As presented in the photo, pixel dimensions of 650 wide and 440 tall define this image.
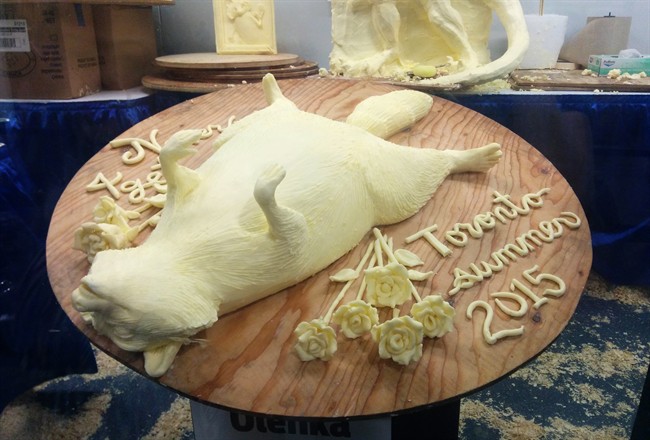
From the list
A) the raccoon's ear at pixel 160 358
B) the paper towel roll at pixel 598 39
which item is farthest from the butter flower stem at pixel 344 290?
the paper towel roll at pixel 598 39

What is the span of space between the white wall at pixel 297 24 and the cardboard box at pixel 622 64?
174mm

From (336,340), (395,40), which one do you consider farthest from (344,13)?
(336,340)

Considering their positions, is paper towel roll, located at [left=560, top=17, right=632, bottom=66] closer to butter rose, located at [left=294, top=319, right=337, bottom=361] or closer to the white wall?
the white wall

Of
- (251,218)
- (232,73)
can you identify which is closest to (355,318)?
(251,218)

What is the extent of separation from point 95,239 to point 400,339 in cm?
53

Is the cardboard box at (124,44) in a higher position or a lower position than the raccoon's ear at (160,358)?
higher

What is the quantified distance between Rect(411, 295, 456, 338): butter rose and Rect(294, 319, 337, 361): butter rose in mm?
137

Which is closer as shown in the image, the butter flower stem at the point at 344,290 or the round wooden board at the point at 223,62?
the butter flower stem at the point at 344,290

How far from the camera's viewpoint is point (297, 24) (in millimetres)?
2432

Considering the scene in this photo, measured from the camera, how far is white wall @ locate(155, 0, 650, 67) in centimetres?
228

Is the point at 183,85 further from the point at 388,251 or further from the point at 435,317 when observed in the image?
the point at 435,317

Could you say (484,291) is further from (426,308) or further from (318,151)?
(318,151)

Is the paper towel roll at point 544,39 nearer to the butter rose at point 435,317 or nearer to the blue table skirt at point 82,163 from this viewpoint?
the blue table skirt at point 82,163

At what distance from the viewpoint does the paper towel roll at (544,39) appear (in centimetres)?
224
